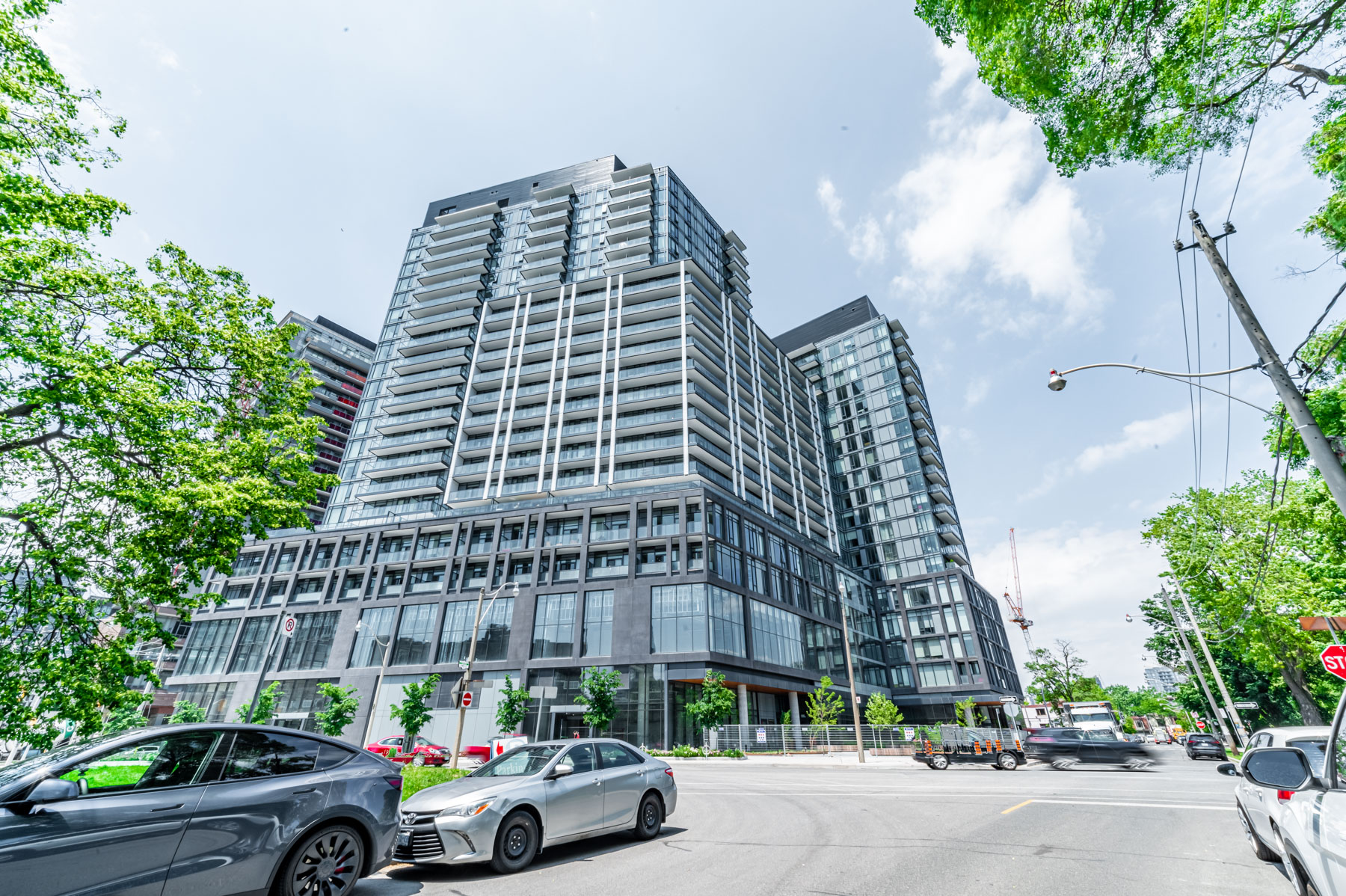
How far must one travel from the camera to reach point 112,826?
4117mm

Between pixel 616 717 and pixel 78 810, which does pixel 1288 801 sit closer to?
pixel 78 810

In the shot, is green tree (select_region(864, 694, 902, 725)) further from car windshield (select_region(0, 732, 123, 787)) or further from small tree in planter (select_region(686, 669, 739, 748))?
car windshield (select_region(0, 732, 123, 787))

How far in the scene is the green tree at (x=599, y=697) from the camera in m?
37.7

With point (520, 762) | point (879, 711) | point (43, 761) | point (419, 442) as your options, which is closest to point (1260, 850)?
point (520, 762)

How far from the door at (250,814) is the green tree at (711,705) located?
35.0 metres

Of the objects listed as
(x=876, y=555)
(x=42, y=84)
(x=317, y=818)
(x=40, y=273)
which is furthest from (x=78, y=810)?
(x=876, y=555)

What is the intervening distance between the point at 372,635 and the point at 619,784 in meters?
49.4

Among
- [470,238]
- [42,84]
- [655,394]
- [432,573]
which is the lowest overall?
[42,84]

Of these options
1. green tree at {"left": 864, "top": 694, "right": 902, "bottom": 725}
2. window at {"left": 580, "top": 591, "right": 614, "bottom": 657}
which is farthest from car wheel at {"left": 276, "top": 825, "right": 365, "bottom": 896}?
green tree at {"left": 864, "top": 694, "right": 902, "bottom": 725}

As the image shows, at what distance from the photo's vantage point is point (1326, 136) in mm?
9758

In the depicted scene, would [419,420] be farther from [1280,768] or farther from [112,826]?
[1280,768]

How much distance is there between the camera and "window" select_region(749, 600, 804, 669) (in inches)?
1794

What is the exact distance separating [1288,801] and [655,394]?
5318cm

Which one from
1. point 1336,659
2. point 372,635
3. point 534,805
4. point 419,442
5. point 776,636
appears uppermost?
point 419,442
